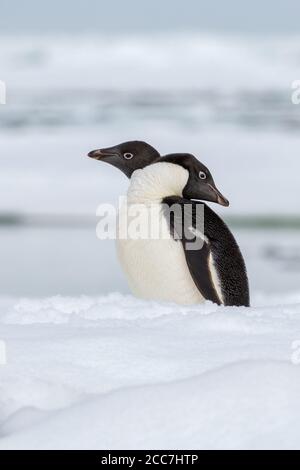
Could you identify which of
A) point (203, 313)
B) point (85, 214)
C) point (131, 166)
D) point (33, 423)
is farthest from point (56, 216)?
point (33, 423)

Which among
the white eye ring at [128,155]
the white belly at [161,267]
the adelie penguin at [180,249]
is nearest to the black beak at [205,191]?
the adelie penguin at [180,249]

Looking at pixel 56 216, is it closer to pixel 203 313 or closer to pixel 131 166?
pixel 131 166

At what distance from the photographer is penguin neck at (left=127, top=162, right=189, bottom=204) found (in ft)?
8.86

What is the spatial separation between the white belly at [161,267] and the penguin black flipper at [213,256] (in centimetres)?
3

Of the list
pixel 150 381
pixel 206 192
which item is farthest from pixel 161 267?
pixel 150 381

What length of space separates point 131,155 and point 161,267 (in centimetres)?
43

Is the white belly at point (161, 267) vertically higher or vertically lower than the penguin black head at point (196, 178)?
lower

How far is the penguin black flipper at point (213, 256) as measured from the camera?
267cm

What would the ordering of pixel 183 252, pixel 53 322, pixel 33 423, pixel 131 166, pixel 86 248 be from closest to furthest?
pixel 33 423 → pixel 53 322 → pixel 183 252 → pixel 131 166 → pixel 86 248

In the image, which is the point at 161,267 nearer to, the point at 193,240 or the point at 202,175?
the point at 193,240

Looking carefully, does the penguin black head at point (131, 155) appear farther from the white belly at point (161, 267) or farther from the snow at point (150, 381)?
the snow at point (150, 381)

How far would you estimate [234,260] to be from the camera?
276 cm

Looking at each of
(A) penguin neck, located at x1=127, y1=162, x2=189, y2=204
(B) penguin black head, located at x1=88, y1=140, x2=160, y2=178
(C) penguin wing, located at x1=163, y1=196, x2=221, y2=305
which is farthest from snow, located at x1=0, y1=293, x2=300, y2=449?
(B) penguin black head, located at x1=88, y1=140, x2=160, y2=178

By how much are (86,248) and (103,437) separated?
5.37 m
